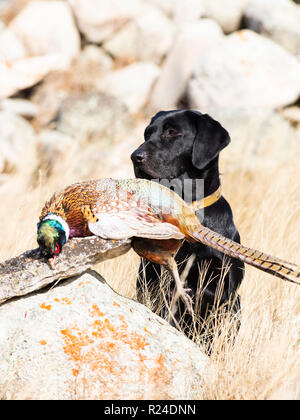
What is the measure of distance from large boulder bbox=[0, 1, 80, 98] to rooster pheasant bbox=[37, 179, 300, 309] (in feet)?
42.1

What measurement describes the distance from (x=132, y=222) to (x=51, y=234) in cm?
36

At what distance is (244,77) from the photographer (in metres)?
10.1

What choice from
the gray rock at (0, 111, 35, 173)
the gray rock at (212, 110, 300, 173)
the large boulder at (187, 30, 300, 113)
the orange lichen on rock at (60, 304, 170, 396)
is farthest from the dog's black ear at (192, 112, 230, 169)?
the large boulder at (187, 30, 300, 113)

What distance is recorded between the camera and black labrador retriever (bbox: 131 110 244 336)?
3195 millimetres

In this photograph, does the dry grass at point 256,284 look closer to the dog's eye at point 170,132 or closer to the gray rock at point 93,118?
the dog's eye at point 170,132

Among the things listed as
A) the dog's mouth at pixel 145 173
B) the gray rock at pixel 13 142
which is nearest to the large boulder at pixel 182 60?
the gray rock at pixel 13 142

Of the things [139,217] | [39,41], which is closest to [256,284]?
[139,217]

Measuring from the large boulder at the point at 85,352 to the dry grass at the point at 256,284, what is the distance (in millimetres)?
220

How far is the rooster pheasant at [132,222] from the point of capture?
7.39 ft

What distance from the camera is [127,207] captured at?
7.73ft

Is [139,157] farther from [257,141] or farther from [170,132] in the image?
[257,141]

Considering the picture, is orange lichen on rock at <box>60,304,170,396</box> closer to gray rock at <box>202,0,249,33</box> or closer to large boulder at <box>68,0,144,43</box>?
gray rock at <box>202,0,249,33</box>
